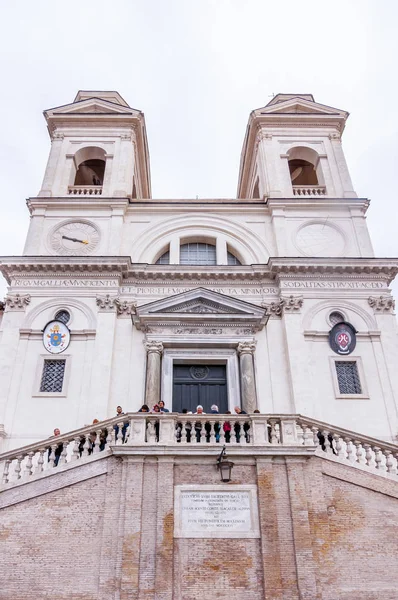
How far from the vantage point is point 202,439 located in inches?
447

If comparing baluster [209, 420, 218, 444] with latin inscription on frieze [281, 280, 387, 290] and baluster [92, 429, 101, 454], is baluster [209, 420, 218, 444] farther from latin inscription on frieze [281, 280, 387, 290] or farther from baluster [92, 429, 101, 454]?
latin inscription on frieze [281, 280, 387, 290]

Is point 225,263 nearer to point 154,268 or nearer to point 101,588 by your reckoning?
point 154,268

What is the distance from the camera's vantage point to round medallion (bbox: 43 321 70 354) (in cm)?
1747

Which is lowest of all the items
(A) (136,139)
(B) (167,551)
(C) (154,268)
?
(B) (167,551)

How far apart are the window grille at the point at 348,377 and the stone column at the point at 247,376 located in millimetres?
2899

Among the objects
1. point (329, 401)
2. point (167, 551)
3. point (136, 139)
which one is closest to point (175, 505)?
point (167, 551)

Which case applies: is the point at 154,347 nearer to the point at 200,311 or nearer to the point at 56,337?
the point at 200,311

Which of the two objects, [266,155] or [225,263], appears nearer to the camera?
[225,263]

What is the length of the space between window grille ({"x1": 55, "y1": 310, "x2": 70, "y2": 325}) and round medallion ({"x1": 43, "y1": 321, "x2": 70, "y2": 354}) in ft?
0.96

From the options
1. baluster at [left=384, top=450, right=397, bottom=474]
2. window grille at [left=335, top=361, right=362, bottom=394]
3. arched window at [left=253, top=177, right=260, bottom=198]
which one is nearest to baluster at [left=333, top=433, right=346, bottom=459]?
baluster at [left=384, top=450, right=397, bottom=474]

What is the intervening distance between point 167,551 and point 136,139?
1965cm

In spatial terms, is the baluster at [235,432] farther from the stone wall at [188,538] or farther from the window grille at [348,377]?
the window grille at [348,377]

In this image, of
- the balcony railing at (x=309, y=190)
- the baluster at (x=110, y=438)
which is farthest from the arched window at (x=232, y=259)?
the baluster at (x=110, y=438)

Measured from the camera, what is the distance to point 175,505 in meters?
10.7
